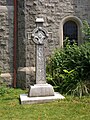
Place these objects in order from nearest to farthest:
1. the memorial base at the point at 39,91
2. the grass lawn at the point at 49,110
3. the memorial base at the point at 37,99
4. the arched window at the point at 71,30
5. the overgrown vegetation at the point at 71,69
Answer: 1. the grass lawn at the point at 49,110
2. the memorial base at the point at 37,99
3. the memorial base at the point at 39,91
4. the overgrown vegetation at the point at 71,69
5. the arched window at the point at 71,30

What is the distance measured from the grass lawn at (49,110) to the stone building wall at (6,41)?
3.28 m

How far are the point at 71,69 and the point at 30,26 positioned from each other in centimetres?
266

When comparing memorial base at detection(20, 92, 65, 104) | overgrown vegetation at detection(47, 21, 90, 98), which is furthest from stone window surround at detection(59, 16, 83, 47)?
memorial base at detection(20, 92, 65, 104)

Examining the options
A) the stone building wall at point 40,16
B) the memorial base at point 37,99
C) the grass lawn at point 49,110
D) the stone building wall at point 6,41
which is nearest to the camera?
the grass lawn at point 49,110

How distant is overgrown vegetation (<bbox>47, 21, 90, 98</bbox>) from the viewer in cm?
867

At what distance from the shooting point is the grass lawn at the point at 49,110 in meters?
5.80

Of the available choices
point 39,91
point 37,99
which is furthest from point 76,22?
point 37,99

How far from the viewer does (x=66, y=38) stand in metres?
10.8

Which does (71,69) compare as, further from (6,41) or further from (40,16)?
(6,41)

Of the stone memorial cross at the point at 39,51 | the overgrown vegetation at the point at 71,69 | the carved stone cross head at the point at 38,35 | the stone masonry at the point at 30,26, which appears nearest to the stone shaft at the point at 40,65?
the stone memorial cross at the point at 39,51

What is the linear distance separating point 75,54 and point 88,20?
243 centimetres

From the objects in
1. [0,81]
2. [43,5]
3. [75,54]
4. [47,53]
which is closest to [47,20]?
[43,5]

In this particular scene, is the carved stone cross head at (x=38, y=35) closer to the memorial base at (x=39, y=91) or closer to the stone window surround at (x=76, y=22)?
the memorial base at (x=39, y=91)

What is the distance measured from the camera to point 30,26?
1050 cm
